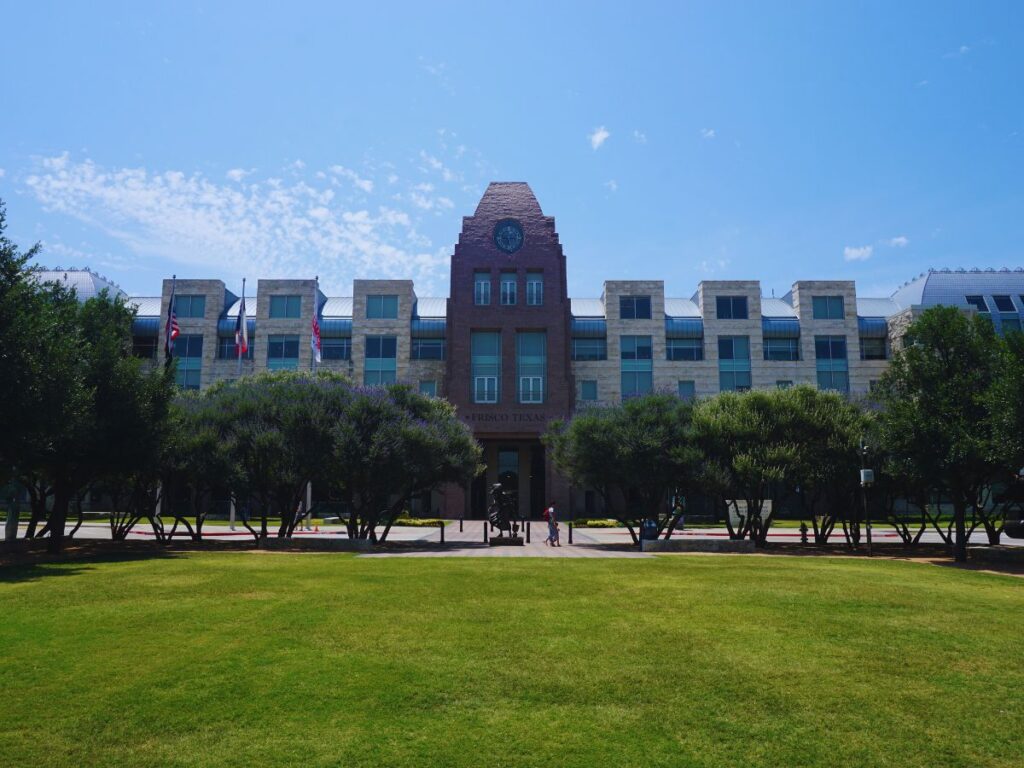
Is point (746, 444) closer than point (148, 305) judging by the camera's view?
Yes

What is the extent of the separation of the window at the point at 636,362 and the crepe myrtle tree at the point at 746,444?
34612 millimetres

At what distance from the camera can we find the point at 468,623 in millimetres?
11672

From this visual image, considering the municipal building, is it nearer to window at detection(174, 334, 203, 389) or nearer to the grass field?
window at detection(174, 334, 203, 389)

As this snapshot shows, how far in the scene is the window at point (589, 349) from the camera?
2625 inches

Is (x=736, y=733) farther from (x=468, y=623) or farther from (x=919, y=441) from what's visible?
(x=919, y=441)

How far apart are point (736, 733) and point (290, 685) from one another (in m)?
4.84

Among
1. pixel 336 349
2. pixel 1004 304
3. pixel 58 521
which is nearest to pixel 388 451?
pixel 58 521

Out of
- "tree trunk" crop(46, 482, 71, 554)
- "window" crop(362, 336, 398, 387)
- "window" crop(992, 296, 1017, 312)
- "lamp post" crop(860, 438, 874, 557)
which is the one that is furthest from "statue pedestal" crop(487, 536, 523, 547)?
"window" crop(992, 296, 1017, 312)

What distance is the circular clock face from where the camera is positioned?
211 ft

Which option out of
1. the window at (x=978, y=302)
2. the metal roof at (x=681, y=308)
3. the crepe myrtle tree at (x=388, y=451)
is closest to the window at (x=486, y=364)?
the metal roof at (x=681, y=308)

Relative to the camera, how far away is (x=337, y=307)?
7156 centimetres

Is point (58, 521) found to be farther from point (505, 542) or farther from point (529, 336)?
point (529, 336)

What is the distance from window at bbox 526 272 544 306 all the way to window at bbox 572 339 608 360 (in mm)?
5784

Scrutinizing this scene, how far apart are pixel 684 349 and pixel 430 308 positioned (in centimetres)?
2409
